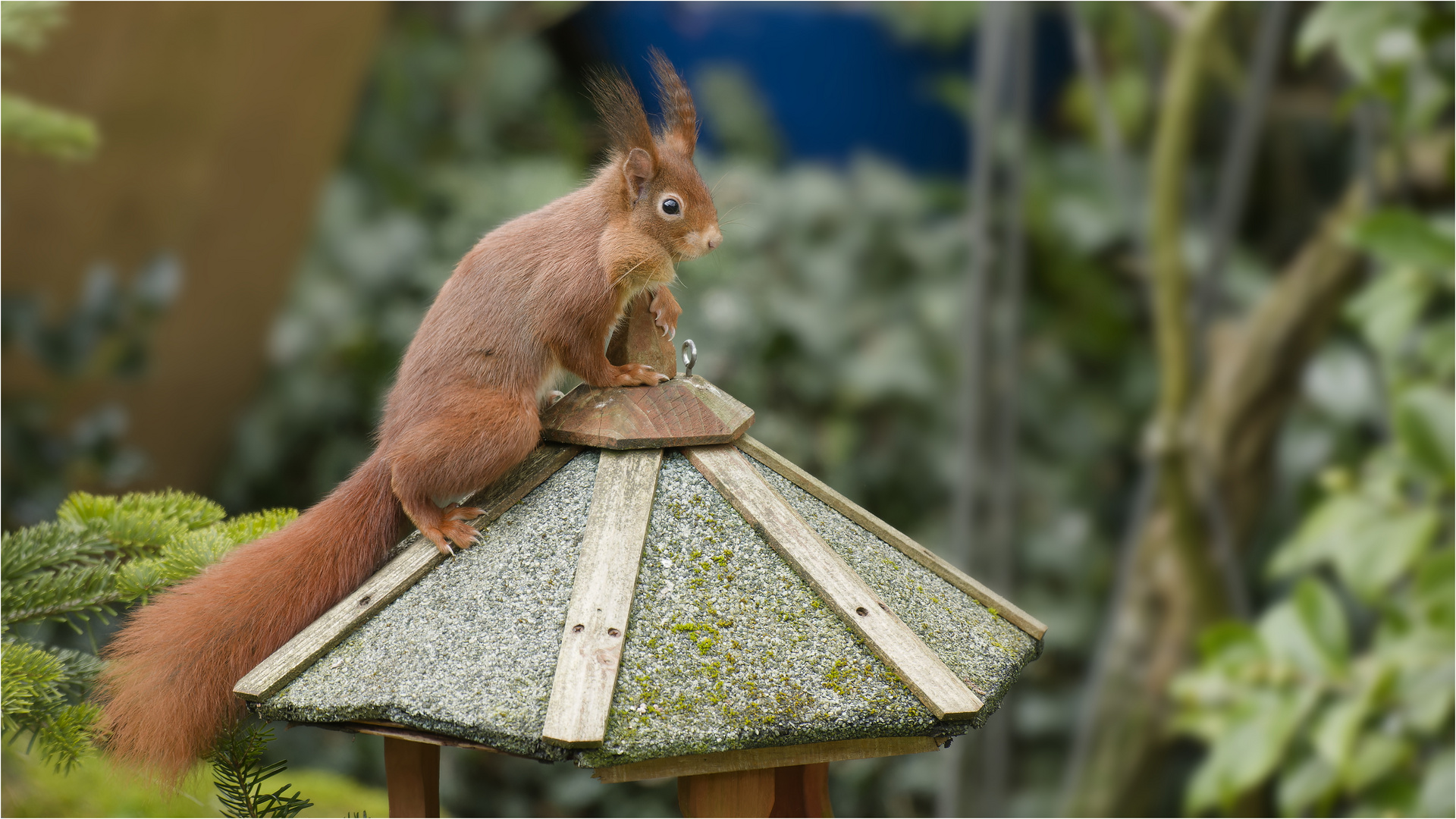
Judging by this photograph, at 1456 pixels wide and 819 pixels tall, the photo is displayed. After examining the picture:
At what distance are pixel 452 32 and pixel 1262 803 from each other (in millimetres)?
3295

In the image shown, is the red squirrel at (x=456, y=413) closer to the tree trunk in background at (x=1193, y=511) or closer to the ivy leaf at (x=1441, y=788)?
the ivy leaf at (x=1441, y=788)

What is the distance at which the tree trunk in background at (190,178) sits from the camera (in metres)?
2.65

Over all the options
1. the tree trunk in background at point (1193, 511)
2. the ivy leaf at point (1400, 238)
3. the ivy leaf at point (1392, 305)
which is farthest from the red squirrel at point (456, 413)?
the tree trunk in background at point (1193, 511)

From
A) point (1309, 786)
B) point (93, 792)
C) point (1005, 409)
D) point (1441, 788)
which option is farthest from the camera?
point (1005, 409)

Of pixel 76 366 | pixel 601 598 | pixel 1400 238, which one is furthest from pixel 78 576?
pixel 1400 238

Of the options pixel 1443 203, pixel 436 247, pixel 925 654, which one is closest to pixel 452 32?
pixel 436 247

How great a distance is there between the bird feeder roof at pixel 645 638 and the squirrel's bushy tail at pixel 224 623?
0.19 ft

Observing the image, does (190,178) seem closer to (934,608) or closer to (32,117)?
(32,117)

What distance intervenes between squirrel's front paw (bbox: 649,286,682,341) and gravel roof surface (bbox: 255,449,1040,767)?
221 millimetres

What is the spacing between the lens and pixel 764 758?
0.94 m

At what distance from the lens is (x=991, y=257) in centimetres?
279

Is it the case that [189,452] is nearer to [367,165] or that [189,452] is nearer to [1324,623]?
[367,165]

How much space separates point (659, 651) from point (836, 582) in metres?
0.18

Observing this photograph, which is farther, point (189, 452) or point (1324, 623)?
point (189, 452)
